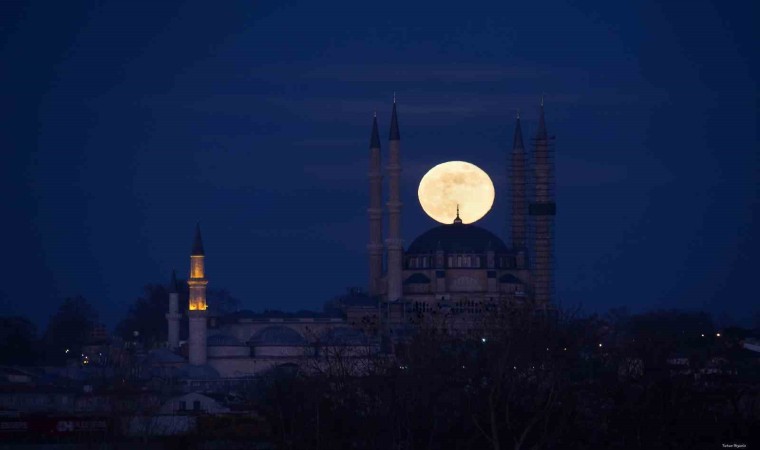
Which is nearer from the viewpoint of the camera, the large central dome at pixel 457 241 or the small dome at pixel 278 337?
the small dome at pixel 278 337

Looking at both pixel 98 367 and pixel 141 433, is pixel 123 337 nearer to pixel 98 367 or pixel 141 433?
pixel 98 367

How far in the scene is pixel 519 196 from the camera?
8962 centimetres

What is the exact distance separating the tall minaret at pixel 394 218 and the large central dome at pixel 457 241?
3.07 m

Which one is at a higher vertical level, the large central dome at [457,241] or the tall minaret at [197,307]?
the large central dome at [457,241]

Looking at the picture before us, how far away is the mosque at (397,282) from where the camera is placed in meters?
82.4

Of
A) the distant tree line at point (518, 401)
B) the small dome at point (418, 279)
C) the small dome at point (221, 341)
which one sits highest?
the small dome at point (418, 279)

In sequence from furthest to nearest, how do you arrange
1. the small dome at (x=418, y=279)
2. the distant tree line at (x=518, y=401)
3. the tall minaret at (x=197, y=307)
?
the small dome at (x=418, y=279) → the tall minaret at (x=197, y=307) → the distant tree line at (x=518, y=401)

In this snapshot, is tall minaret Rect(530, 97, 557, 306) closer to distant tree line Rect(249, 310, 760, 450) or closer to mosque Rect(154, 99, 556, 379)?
mosque Rect(154, 99, 556, 379)

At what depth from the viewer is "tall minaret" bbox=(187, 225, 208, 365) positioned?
81.3m

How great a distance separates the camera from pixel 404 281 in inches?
3526

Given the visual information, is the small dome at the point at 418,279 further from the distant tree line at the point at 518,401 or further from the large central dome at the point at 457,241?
the distant tree line at the point at 518,401

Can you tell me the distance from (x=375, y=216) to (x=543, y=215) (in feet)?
22.3

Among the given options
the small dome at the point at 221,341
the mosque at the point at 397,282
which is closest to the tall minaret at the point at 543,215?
the mosque at the point at 397,282

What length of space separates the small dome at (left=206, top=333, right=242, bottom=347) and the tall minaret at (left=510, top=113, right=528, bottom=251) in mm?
13462
